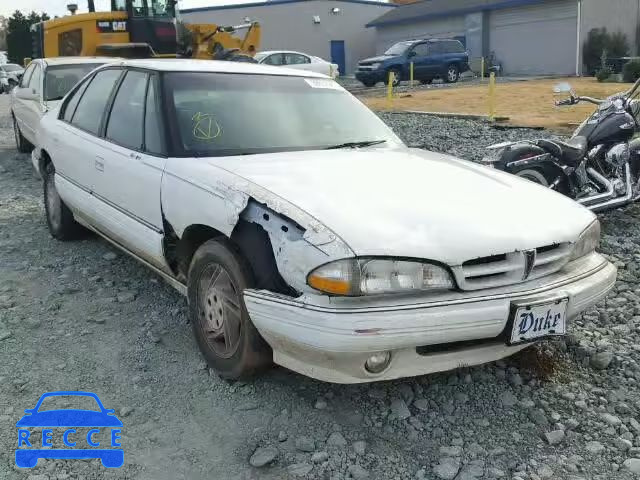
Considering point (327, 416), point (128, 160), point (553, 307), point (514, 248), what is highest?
point (128, 160)

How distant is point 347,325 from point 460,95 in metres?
17.0

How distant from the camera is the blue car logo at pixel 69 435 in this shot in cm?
261

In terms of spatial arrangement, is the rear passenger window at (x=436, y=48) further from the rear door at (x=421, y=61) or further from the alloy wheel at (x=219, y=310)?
the alloy wheel at (x=219, y=310)

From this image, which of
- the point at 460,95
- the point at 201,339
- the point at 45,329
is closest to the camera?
the point at 201,339

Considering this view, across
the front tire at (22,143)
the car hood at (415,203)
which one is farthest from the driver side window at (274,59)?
the car hood at (415,203)

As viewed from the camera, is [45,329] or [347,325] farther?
[45,329]

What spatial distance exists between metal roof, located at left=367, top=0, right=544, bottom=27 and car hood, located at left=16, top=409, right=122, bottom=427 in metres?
28.9

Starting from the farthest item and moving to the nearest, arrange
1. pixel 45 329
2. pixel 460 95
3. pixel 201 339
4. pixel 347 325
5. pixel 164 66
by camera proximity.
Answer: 1. pixel 460 95
2. pixel 164 66
3. pixel 45 329
4. pixel 201 339
5. pixel 347 325

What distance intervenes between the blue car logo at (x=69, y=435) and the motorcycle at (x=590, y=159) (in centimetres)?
405

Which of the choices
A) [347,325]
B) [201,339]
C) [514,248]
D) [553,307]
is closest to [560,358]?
[553,307]

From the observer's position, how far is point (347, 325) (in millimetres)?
2467

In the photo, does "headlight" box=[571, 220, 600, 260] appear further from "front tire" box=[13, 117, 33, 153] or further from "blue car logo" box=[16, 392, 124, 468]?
"front tire" box=[13, 117, 33, 153]

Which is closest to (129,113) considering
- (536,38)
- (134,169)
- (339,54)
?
(134,169)

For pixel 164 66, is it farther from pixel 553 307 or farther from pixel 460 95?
pixel 460 95
